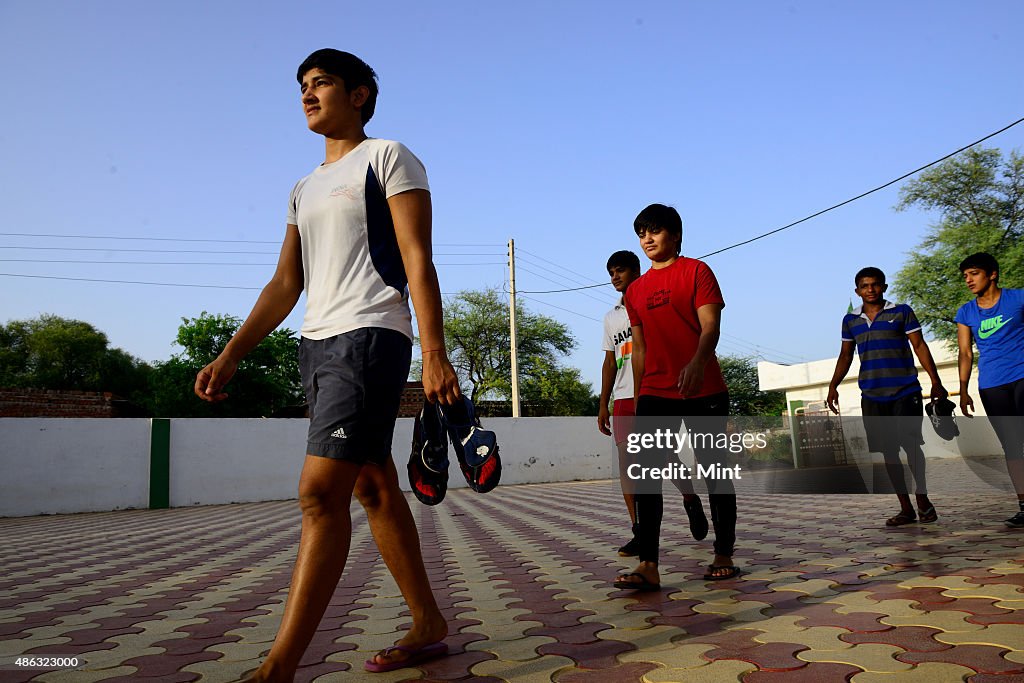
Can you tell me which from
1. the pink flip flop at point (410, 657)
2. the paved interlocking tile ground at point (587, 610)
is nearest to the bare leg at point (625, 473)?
the paved interlocking tile ground at point (587, 610)

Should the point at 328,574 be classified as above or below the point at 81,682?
above

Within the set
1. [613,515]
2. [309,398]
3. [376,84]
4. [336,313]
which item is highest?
[376,84]

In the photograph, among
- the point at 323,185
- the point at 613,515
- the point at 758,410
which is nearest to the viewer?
the point at 323,185

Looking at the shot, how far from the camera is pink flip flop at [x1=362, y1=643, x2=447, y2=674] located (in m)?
2.20

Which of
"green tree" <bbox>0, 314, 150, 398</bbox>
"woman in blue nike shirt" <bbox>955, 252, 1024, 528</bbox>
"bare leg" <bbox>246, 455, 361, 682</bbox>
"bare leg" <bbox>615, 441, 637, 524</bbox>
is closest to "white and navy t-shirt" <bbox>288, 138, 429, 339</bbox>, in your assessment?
"bare leg" <bbox>246, 455, 361, 682</bbox>

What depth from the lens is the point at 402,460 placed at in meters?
18.5

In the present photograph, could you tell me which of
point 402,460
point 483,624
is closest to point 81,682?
point 483,624

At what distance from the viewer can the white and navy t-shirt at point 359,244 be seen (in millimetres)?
2184

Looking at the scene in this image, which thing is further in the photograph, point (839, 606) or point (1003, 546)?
point (1003, 546)

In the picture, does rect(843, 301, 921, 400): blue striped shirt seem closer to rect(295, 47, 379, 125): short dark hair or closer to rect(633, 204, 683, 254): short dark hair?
rect(633, 204, 683, 254): short dark hair

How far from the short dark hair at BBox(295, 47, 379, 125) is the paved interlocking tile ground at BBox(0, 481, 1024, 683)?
73.0 inches

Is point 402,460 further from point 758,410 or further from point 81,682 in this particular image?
point 758,410

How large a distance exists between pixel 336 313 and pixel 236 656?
1.24 metres

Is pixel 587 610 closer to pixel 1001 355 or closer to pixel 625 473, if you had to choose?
pixel 625 473
